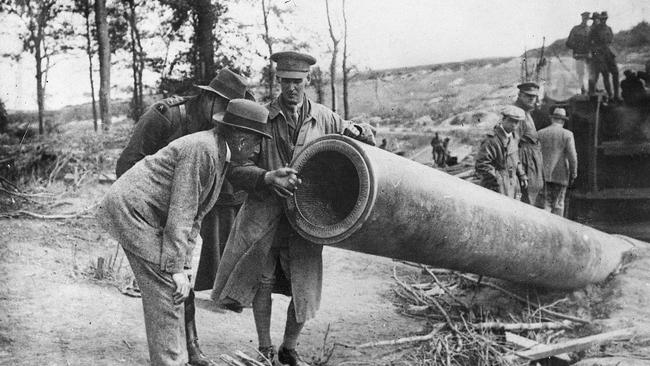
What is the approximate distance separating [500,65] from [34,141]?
110 ft

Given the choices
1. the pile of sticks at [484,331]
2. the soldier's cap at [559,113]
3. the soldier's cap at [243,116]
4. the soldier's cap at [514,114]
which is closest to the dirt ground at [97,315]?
the pile of sticks at [484,331]

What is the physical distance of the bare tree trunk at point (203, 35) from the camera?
1764 centimetres

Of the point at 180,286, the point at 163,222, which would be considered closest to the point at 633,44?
the point at 163,222

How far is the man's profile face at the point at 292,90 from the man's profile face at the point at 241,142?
0.55 meters

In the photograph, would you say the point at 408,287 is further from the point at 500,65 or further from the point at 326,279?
the point at 500,65

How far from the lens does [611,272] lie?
18.5 ft

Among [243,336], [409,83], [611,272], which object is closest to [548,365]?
[611,272]

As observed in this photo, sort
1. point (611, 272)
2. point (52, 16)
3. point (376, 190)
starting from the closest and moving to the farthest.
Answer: point (376, 190) < point (611, 272) < point (52, 16)

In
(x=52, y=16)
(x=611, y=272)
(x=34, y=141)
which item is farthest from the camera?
(x=52, y=16)

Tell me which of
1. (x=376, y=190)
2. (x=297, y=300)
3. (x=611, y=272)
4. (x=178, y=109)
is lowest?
(x=611, y=272)

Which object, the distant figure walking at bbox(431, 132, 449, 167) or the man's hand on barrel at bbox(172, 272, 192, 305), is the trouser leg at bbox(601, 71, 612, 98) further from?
the man's hand on barrel at bbox(172, 272, 192, 305)

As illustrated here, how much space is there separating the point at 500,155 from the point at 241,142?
3972mm

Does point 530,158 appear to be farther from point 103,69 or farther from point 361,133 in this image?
point 103,69

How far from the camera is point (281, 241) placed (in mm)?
3770
